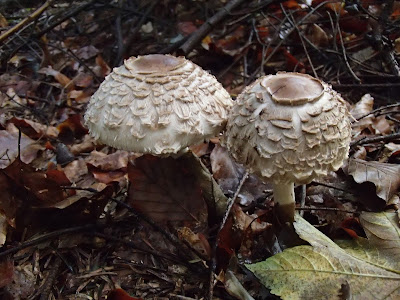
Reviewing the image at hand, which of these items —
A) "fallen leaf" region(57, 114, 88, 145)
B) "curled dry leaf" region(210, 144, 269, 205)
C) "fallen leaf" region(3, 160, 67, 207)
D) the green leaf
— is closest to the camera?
the green leaf

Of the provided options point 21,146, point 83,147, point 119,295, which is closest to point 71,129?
point 83,147

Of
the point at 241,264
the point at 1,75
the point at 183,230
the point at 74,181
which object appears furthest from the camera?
the point at 1,75

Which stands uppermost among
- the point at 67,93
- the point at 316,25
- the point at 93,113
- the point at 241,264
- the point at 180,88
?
the point at 180,88

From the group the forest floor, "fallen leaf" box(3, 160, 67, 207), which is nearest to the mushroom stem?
the forest floor

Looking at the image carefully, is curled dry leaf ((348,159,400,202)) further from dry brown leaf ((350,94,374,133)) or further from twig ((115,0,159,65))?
twig ((115,0,159,65))

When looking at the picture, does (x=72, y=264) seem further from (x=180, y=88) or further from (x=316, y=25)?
(x=316, y=25)

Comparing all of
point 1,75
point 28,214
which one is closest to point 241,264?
point 28,214

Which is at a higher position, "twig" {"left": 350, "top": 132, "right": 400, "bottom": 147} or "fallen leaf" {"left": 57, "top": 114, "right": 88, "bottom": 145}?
"twig" {"left": 350, "top": 132, "right": 400, "bottom": 147}
